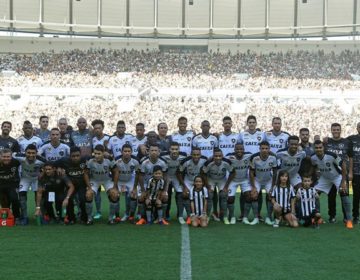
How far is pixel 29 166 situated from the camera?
342 inches

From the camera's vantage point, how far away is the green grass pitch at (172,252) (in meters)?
5.45

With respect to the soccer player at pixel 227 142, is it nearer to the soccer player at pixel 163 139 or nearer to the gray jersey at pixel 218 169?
the gray jersey at pixel 218 169

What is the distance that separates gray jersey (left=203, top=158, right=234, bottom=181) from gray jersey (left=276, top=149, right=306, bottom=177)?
30.3 inches

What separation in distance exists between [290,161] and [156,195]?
2110 mm

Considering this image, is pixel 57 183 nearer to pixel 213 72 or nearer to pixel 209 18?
pixel 213 72

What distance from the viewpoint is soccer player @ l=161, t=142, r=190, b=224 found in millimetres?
8742

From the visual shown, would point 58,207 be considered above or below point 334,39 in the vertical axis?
below

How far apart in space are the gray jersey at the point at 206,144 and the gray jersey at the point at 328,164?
61.7 inches

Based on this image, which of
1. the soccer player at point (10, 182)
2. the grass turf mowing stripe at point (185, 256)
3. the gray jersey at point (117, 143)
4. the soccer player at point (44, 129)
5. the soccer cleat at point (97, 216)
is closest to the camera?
the grass turf mowing stripe at point (185, 256)

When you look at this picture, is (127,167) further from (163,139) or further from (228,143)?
Result: (228,143)

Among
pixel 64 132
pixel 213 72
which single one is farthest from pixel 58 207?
pixel 213 72

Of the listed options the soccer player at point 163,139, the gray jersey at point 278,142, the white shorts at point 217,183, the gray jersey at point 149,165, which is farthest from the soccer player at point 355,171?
the soccer player at point 163,139

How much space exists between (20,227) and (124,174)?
A: 5.66ft

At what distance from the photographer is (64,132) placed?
10227 mm
